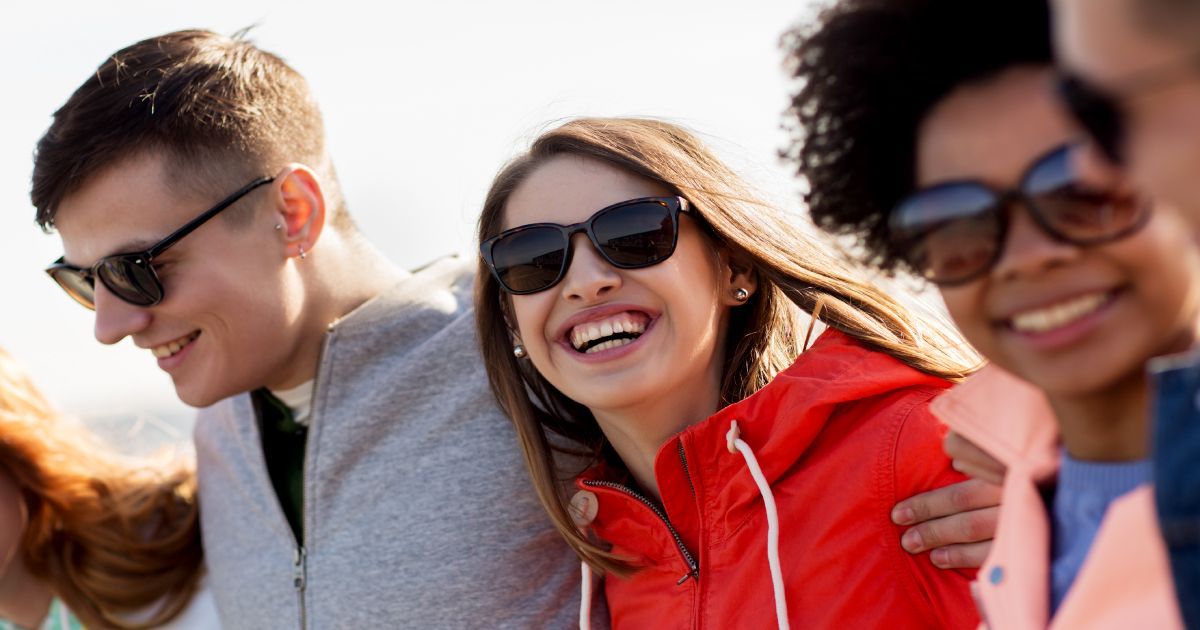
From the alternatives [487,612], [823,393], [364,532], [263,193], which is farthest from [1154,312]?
[263,193]

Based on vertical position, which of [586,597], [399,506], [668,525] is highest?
[668,525]

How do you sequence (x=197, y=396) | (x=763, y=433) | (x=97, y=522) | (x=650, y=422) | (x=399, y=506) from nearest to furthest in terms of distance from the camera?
(x=763, y=433) < (x=650, y=422) < (x=399, y=506) < (x=197, y=396) < (x=97, y=522)

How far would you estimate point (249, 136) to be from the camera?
340 centimetres

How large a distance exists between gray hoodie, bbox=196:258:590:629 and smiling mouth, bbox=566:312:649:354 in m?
0.58

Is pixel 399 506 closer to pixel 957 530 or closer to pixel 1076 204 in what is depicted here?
pixel 957 530

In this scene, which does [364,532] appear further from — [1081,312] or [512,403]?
[1081,312]

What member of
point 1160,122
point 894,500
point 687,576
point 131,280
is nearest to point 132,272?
point 131,280

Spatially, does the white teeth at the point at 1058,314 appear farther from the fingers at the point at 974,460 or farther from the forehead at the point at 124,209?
the forehead at the point at 124,209

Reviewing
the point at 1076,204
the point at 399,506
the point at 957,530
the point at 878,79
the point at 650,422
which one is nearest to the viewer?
the point at 1076,204

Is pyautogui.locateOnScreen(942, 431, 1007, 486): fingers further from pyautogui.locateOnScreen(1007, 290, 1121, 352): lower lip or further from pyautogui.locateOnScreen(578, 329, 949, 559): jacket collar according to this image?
pyautogui.locateOnScreen(1007, 290, 1121, 352): lower lip

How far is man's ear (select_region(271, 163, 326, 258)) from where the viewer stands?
337cm

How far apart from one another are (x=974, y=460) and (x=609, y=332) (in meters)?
0.89

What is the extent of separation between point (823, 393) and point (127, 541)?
8.06ft

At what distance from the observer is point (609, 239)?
2.45m
